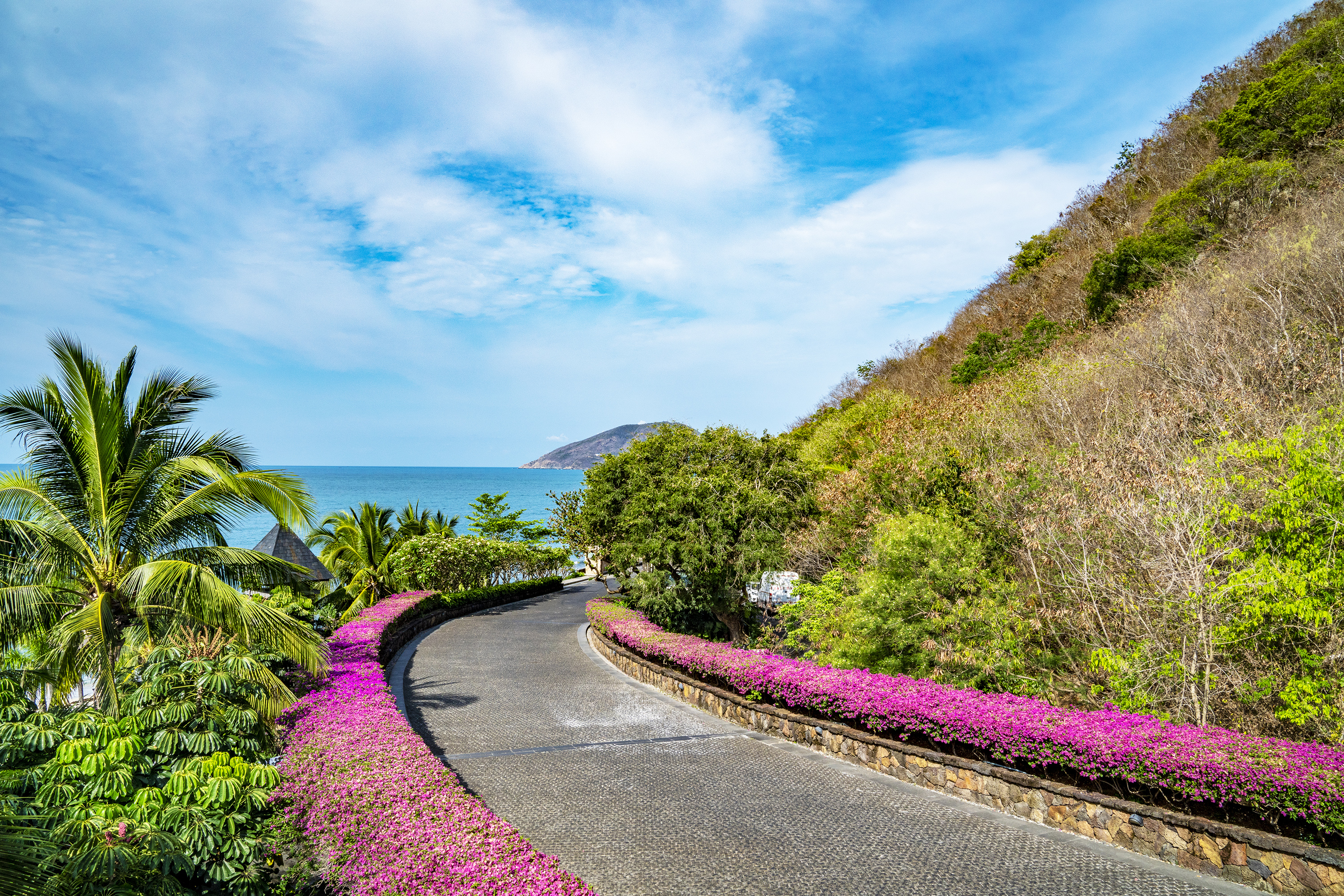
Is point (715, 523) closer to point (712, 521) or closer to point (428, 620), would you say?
point (712, 521)

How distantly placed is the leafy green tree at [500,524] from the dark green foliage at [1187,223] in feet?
101

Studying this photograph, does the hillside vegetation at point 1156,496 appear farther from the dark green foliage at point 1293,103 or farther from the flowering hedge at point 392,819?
the flowering hedge at point 392,819

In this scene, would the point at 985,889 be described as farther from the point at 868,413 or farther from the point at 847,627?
the point at 868,413

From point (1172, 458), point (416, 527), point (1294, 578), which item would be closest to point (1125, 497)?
point (1172, 458)

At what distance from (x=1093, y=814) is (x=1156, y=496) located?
344 cm

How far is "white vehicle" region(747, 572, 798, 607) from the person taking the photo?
57.9 ft

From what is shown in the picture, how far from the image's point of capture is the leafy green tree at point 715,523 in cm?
1563

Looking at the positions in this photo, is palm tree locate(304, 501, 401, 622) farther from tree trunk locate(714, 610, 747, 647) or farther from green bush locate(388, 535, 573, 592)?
tree trunk locate(714, 610, 747, 647)

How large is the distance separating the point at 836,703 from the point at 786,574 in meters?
9.90

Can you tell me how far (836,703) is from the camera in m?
8.96

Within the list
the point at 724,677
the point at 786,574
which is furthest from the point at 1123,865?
the point at 786,574

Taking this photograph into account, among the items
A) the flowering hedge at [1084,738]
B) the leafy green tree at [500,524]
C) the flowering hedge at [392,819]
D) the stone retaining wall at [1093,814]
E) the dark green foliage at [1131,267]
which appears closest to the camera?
the flowering hedge at [392,819]

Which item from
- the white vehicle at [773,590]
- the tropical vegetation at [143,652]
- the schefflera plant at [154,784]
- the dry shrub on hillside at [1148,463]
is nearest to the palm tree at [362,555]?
the white vehicle at [773,590]

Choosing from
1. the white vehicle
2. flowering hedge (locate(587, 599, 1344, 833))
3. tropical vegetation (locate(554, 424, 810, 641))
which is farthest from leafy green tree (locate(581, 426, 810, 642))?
flowering hedge (locate(587, 599, 1344, 833))
